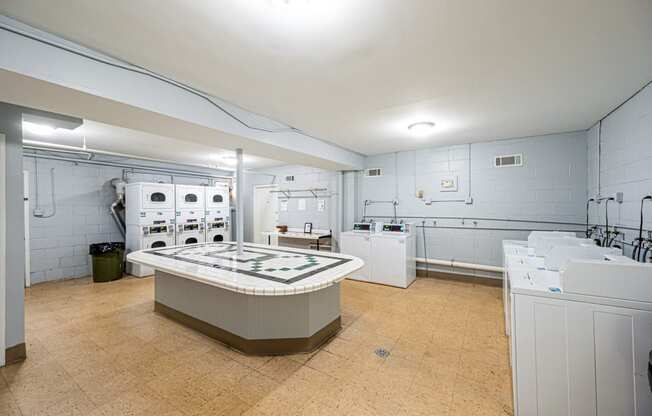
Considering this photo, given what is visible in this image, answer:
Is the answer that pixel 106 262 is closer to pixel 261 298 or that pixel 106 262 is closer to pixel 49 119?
pixel 49 119

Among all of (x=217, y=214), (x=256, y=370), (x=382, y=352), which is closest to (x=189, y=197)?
(x=217, y=214)

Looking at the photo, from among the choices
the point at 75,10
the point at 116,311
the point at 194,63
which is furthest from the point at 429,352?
the point at 116,311

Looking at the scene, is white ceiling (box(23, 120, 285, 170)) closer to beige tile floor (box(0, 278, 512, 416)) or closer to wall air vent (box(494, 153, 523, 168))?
beige tile floor (box(0, 278, 512, 416))

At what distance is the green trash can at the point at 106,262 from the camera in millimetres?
4781

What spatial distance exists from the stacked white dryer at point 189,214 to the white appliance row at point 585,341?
6.10 meters

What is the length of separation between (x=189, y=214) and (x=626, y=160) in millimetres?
7110

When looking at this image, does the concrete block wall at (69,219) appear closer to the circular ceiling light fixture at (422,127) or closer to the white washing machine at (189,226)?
the white washing machine at (189,226)

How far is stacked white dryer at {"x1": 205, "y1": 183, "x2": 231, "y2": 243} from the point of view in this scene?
647 cm

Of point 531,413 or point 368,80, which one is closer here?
point 531,413

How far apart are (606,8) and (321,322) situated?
3.03 m

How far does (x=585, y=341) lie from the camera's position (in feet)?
5.02

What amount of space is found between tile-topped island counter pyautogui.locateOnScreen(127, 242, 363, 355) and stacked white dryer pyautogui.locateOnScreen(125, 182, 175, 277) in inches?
97.7

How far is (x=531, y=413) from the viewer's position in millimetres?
1613

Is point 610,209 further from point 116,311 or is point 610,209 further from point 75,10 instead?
point 116,311
